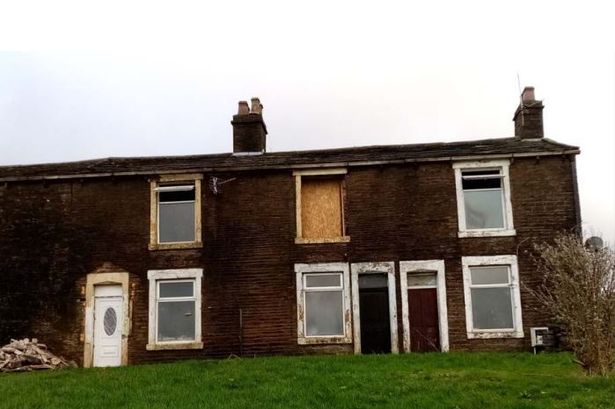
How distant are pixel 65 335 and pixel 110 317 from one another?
137 centimetres

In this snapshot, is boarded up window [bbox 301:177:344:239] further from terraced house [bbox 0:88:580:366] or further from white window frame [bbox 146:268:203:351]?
white window frame [bbox 146:268:203:351]

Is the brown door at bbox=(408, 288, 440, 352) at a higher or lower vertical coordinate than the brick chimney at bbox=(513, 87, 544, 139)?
lower

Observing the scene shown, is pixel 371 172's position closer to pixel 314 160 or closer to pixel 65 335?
pixel 314 160

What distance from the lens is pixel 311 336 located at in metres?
21.1

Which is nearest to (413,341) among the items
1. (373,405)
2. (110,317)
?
(373,405)

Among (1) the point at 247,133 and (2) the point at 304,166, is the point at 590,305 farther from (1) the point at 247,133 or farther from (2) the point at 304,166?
(1) the point at 247,133

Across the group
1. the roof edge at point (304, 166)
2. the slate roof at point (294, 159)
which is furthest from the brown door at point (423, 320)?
the slate roof at point (294, 159)

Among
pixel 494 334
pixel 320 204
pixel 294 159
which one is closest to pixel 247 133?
pixel 294 159

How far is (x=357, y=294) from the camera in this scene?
2111 cm

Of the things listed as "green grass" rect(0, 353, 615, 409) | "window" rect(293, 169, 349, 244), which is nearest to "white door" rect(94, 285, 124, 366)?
"green grass" rect(0, 353, 615, 409)

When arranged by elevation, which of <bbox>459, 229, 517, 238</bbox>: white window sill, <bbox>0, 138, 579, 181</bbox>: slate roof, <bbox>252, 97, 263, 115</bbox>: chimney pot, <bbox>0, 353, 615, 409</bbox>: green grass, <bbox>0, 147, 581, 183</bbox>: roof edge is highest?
<bbox>252, 97, 263, 115</bbox>: chimney pot

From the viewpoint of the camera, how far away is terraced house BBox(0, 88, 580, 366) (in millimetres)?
21000

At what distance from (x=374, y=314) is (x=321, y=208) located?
11.6ft

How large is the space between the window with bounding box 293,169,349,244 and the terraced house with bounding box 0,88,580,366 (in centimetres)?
4
